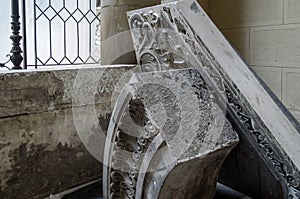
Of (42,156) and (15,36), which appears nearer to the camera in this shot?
(42,156)

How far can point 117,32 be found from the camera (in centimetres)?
112

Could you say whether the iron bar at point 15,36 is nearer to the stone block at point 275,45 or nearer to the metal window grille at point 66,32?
the metal window grille at point 66,32

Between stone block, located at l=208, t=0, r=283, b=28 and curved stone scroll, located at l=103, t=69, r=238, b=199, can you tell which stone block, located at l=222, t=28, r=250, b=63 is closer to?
stone block, located at l=208, t=0, r=283, b=28

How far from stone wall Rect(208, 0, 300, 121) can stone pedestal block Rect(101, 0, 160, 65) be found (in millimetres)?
564

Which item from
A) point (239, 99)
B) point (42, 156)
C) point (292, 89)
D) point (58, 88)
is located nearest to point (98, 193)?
point (42, 156)

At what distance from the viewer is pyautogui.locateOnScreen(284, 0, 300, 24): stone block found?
123 centimetres

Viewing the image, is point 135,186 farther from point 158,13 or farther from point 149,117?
point 158,13

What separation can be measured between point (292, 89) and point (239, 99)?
628 mm

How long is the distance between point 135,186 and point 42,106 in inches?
13.7

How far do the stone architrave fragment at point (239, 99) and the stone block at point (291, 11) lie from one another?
539 mm

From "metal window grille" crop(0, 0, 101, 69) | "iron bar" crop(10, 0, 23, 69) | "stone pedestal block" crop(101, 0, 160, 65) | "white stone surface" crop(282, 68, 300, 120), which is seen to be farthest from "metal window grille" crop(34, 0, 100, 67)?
"white stone surface" crop(282, 68, 300, 120)

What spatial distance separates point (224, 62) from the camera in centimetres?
82

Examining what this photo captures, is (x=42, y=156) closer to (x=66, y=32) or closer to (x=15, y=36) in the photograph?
(x=15, y=36)

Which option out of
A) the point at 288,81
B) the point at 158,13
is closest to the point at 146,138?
the point at 158,13
